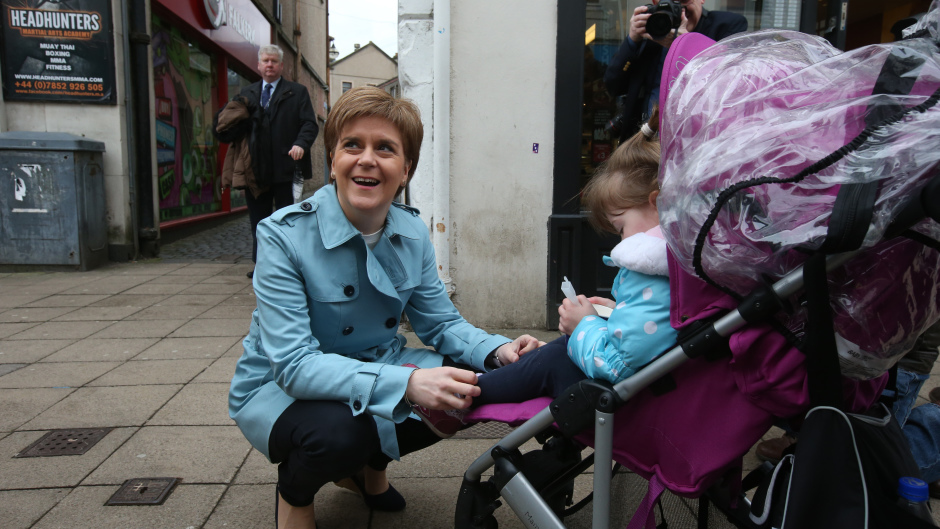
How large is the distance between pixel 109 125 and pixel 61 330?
3.63m

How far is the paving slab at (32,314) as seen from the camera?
4895mm

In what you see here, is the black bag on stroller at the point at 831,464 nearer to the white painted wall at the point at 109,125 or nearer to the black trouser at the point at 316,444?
the black trouser at the point at 316,444

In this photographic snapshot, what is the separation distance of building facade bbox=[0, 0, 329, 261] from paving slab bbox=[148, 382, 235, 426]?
4.79m

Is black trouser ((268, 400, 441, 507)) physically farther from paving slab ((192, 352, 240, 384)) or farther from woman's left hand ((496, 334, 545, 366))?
→ paving slab ((192, 352, 240, 384))

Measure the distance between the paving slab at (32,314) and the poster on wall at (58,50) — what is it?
3.09 metres

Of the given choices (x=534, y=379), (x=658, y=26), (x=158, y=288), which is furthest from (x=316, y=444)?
(x=158, y=288)

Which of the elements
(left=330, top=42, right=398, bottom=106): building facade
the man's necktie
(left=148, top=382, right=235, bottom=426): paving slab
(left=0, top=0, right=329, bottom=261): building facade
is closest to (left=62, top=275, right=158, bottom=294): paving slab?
(left=0, top=0, right=329, bottom=261): building facade

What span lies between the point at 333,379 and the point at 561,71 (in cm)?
A: 339

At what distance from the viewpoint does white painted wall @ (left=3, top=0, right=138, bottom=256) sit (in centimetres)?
723

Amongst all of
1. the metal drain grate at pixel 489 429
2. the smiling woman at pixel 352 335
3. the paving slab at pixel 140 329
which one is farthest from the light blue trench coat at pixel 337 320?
the paving slab at pixel 140 329

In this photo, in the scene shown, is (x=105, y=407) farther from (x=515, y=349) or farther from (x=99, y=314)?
(x=515, y=349)

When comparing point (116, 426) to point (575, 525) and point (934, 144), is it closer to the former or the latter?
point (575, 525)

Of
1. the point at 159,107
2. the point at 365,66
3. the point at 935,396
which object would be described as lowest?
the point at 935,396

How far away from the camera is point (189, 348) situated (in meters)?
4.22
